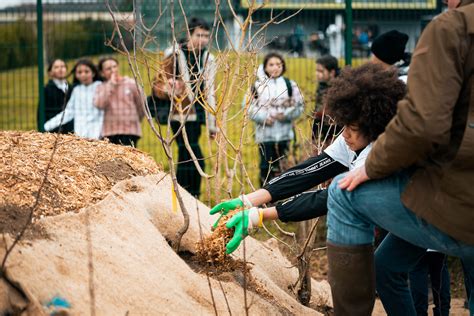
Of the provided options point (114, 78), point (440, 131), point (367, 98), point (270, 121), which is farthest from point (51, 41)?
point (440, 131)

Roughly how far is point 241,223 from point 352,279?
698 mm

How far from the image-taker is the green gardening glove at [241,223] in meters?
4.55

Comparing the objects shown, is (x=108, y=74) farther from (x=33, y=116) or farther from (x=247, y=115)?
(x=247, y=115)

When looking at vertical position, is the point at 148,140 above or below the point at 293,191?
below

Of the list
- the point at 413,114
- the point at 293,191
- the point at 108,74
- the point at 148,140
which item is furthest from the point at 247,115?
the point at 148,140

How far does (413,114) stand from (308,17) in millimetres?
6328

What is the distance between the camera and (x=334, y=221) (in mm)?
4113

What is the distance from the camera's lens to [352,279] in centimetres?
414

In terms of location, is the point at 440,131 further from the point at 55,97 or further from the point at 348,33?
the point at 55,97

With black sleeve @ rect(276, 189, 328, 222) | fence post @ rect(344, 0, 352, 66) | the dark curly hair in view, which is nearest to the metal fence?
fence post @ rect(344, 0, 352, 66)

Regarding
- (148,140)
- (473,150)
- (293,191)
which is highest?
(473,150)

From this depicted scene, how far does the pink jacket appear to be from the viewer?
935 cm

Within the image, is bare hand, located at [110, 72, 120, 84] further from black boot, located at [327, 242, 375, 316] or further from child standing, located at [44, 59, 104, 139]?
black boot, located at [327, 242, 375, 316]

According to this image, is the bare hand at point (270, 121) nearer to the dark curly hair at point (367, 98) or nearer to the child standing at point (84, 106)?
the child standing at point (84, 106)
